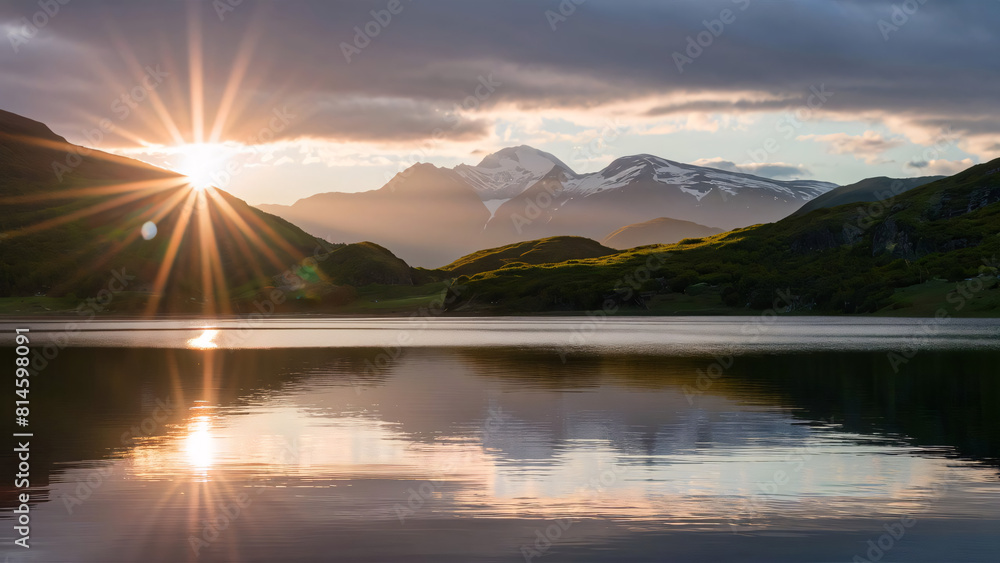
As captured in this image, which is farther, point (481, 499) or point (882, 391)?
point (882, 391)

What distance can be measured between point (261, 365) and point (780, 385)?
40927 mm

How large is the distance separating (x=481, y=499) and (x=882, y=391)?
3537cm

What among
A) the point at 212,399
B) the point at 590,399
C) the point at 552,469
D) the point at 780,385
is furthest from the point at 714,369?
the point at 552,469

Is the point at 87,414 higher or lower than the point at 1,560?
higher

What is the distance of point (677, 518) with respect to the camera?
2275 cm

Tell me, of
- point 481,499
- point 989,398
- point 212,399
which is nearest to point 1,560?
point 481,499

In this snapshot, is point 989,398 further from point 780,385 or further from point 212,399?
point 212,399

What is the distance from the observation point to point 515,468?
1162 inches

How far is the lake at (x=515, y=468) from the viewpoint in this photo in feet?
68.4

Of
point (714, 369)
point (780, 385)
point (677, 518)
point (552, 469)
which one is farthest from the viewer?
point (714, 369)

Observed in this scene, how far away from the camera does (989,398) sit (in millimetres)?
47719

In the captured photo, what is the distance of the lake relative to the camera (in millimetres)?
20844

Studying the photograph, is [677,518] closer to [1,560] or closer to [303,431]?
[1,560]

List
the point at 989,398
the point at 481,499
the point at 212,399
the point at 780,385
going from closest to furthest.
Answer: the point at 481,499 < the point at 989,398 < the point at 212,399 < the point at 780,385
